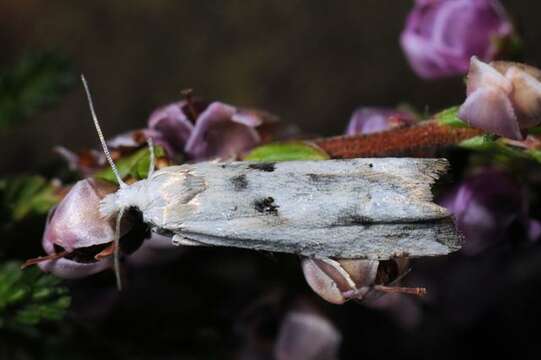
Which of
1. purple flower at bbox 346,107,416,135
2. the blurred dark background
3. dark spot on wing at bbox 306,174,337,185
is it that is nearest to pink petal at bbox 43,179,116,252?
dark spot on wing at bbox 306,174,337,185

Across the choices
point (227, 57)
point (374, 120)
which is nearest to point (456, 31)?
→ point (374, 120)

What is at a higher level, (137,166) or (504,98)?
(504,98)

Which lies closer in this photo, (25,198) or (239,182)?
(239,182)

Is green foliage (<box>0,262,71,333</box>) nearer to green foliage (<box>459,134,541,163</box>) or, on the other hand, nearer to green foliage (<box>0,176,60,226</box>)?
green foliage (<box>0,176,60,226</box>)

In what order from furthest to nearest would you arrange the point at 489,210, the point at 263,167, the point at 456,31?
1. the point at 456,31
2. the point at 489,210
3. the point at 263,167

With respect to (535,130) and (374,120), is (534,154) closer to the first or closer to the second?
(535,130)

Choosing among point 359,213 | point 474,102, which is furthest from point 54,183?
point 474,102

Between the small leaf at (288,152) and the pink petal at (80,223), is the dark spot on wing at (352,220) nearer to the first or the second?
the small leaf at (288,152)
